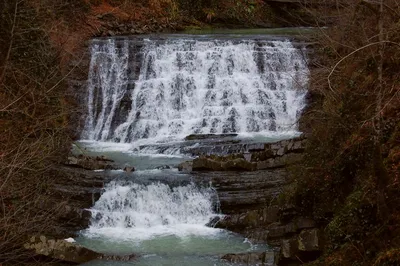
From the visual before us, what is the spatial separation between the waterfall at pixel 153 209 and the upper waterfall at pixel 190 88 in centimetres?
665

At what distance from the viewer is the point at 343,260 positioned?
25.9 feet

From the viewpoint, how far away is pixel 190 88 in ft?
72.1

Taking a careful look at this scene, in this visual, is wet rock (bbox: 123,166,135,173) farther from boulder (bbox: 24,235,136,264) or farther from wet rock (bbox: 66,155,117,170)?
boulder (bbox: 24,235,136,264)

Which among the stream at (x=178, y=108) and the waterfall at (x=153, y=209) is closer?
the waterfall at (x=153, y=209)

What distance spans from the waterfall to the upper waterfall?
6.65 m

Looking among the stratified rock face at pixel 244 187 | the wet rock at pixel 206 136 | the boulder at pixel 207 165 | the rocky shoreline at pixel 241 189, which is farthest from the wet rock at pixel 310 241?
the wet rock at pixel 206 136

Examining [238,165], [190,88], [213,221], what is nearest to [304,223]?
[213,221]

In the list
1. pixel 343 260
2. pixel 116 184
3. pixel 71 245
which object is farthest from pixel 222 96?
pixel 343 260

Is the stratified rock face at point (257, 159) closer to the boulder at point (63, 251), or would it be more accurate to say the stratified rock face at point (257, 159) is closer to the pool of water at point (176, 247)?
the pool of water at point (176, 247)

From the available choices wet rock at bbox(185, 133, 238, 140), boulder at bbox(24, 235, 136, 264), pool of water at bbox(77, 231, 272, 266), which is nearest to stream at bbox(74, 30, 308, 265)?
wet rock at bbox(185, 133, 238, 140)

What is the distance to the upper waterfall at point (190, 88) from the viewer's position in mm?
20703

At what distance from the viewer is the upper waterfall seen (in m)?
20.7

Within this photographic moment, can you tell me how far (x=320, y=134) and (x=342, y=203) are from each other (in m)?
2.06

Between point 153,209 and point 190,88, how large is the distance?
9.76m
